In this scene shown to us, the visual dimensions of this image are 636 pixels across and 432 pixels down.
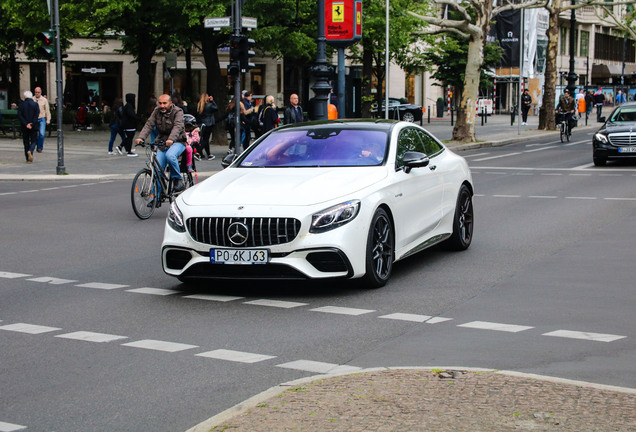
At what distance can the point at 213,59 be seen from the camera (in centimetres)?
3547

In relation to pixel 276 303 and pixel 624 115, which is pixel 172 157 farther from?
pixel 624 115

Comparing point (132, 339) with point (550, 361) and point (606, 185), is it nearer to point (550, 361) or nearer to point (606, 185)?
point (550, 361)

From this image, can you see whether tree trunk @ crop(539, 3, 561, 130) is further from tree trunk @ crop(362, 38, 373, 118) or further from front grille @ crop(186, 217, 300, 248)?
front grille @ crop(186, 217, 300, 248)

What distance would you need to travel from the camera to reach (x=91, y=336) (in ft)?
23.8

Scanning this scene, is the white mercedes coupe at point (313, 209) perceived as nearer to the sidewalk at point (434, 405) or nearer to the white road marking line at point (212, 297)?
the white road marking line at point (212, 297)

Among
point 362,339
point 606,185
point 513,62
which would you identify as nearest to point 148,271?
point 362,339

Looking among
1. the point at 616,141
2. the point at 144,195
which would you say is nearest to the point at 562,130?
the point at 616,141

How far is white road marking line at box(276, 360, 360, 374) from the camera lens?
6.09 metres

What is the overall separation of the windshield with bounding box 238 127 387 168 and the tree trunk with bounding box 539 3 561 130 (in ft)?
127

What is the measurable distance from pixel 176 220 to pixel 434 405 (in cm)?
443

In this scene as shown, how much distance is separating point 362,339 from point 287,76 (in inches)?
2336

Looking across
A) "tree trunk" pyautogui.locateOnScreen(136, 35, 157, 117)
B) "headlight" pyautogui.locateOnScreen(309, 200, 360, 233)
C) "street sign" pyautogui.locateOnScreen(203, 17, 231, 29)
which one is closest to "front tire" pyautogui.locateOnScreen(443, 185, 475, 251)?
"headlight" pyautogui.locateOnScreen(309, 200, 360, 233)

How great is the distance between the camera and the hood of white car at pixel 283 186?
8680 mm

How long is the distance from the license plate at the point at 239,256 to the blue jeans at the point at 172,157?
6.82 metres
